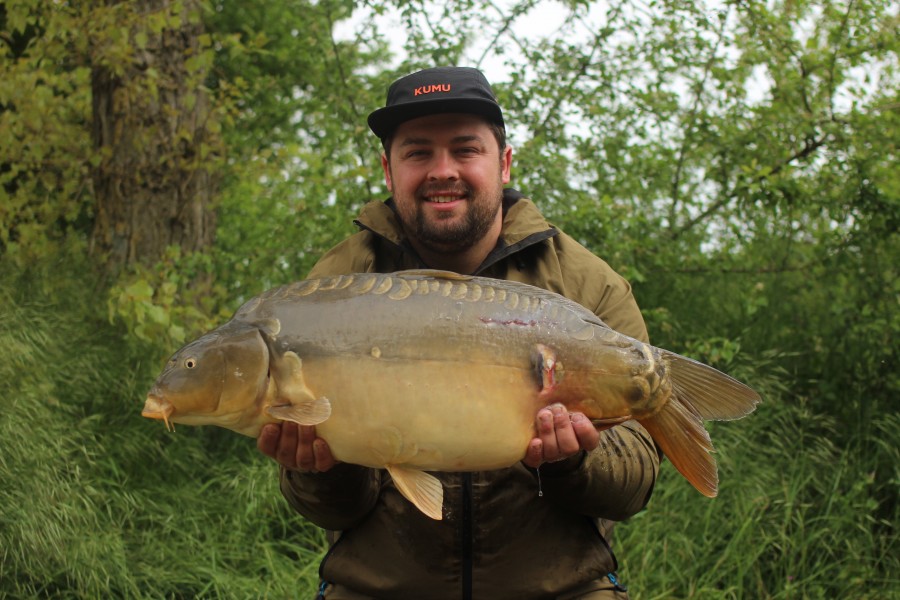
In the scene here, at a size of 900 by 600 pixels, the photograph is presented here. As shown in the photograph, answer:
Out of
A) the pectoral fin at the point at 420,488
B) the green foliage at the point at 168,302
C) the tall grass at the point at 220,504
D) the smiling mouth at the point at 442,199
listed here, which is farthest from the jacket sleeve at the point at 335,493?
the green foliage at the point at 168,302

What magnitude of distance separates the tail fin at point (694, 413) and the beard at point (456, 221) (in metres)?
0.62

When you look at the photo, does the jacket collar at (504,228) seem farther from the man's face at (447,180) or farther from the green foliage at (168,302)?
the green foliage at (168,302)

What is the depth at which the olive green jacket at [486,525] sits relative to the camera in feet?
6.33

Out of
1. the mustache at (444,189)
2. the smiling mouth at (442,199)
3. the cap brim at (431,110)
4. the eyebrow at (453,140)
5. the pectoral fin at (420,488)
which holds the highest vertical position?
the cap brim at (431,110)

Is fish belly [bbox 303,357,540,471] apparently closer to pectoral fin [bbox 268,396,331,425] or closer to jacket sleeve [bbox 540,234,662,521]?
pectoral fin [bbox 268,396,331,425]

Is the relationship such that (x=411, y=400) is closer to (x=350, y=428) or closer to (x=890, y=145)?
(x=350, y=428)

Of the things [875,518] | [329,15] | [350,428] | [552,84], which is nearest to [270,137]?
[329,15]

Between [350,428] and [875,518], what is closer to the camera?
[350,428]

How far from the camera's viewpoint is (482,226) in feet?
7.23

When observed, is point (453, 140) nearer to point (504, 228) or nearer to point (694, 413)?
point (504, 228)

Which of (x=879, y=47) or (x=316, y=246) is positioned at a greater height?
(x=879, y=47)

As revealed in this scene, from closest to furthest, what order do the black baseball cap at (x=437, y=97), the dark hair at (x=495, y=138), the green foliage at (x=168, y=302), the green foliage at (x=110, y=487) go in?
the black baseball cap at (x=437, y=97), the dark hair at (x=495, y=138), the green foliage at (x=110, y=487), the green foliage at (x=168, y=302)

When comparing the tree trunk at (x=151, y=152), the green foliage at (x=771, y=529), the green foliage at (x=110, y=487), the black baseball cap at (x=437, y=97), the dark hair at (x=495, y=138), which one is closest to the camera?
the black baseball cap at (x=437, y=97)

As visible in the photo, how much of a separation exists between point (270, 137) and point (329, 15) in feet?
7.63
